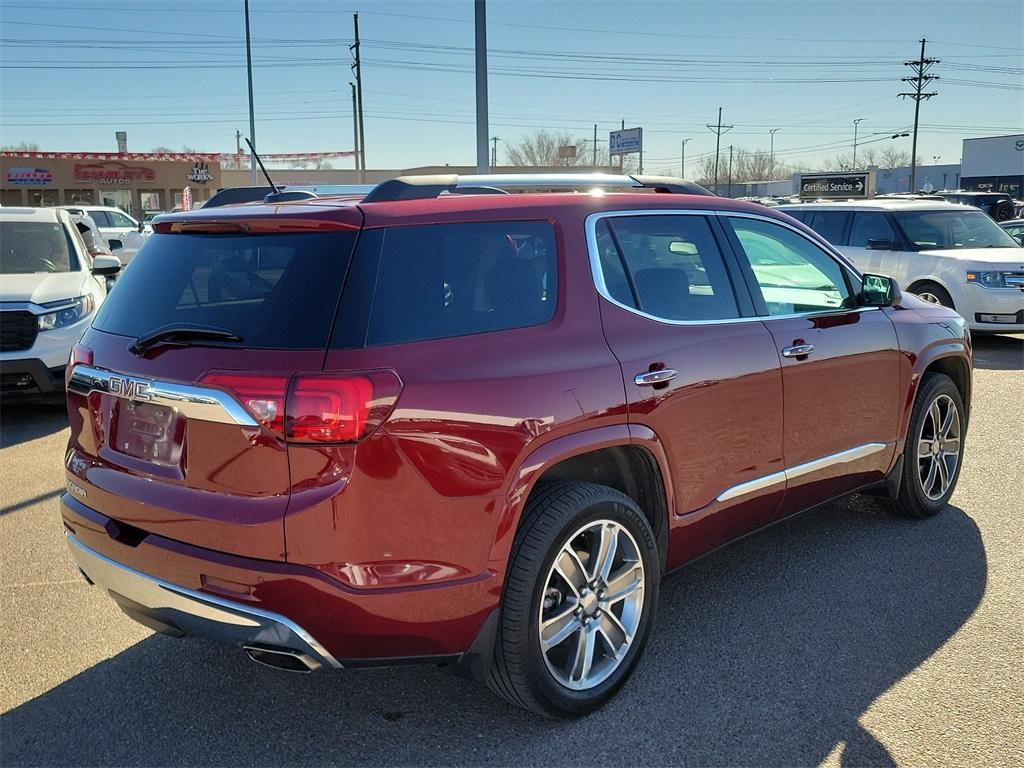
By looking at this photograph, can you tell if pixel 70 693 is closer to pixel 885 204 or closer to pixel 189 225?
pixel 189 225

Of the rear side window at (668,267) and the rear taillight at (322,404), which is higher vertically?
the rear side window at (668,267)

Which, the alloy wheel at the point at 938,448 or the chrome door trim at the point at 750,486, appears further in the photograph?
the alloy wheel at the point at 938,448

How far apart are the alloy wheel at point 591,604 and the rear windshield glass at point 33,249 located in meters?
7.65

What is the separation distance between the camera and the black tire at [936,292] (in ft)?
38.0

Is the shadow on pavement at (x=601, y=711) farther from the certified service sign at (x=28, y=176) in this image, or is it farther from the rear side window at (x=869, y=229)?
the certified service sign at (x=28, y=176)

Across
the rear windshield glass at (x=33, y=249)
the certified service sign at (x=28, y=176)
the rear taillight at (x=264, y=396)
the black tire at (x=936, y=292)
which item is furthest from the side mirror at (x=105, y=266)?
the certified service sign at (x=28, y=176)

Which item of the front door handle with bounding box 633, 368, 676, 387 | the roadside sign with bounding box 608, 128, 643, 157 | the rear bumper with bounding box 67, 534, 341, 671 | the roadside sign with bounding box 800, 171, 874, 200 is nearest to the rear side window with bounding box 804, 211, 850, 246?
the front door handle with bounding box 633, 368, 676, 387

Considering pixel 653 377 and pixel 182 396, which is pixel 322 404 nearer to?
pixel 182 396

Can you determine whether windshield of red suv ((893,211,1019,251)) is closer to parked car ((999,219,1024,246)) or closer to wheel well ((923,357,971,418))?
parked car ((999,219,1024,246))

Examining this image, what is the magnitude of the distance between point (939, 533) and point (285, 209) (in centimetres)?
393

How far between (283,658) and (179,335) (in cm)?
106

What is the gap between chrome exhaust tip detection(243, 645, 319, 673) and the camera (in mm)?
2707

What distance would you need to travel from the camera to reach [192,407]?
278 cm

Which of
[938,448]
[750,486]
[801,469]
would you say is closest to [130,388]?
[750,486]
